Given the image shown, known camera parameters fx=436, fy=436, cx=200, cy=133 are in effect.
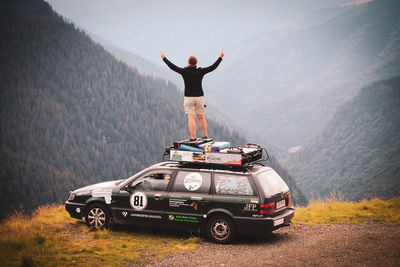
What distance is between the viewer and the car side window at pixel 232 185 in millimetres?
9094

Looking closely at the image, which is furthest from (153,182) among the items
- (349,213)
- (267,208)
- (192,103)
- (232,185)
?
(349,213)

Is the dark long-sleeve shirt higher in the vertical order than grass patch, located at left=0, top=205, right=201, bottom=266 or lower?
higher

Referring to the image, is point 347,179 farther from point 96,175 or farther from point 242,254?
point 242,254

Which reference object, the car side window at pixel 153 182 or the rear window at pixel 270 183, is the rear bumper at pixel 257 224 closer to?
the rear window at pixel 270 183

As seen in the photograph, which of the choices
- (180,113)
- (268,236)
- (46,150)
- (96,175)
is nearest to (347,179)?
(180,113)

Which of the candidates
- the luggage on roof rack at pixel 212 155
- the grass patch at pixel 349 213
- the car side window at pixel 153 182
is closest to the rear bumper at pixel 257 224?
the luggage on roof rack at pixel 212 155

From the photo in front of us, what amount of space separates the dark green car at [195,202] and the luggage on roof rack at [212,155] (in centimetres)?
19

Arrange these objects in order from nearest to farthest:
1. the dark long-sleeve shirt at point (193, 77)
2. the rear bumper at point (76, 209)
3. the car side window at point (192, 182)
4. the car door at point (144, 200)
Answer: the car side window at point (192, 182) < the car door at point (144, 200) < the rear bumper at point (76, 209) < the dark long-sleeve shirt at point (193, 77)

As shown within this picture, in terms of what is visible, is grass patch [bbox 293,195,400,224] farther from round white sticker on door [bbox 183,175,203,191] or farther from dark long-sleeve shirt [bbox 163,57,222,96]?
dark long-sleeve shirt [bbox 163,57,222,96]

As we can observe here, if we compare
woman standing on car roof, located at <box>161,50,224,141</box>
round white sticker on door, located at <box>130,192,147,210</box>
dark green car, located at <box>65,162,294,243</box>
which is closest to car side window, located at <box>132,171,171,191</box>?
dark green car, located at <box>65,162,294,243</box>

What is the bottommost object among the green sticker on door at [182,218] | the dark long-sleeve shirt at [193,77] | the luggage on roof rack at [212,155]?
the green sticker on door at [182,218]

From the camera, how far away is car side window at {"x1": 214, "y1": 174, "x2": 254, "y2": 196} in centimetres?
909

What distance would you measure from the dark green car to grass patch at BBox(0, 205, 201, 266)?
38 centimetres

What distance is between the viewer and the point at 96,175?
158500 mm
